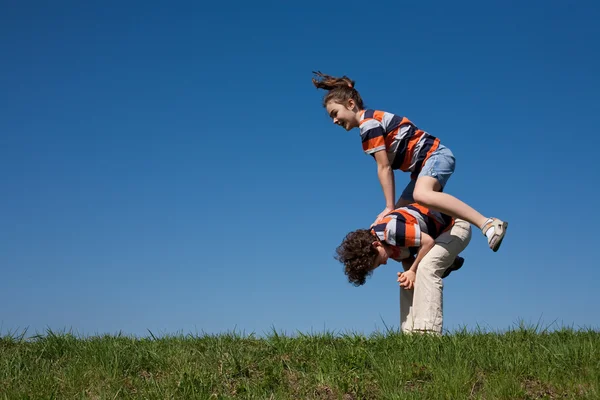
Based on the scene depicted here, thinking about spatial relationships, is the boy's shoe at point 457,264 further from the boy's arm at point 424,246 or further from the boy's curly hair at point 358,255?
the boy's curly hair at point 358,255

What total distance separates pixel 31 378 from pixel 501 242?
490 centimetres

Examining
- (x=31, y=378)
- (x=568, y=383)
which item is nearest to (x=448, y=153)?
(x=568, y=383)

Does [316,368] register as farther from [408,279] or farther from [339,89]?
[339,89]

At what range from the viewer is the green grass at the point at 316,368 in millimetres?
5246

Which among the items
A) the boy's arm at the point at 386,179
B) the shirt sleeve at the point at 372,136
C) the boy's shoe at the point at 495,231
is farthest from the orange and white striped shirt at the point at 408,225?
the shirt sleeve at the point at 372,136

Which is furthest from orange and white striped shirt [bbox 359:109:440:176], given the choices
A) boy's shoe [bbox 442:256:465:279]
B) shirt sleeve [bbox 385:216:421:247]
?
boy's shoe [bbox 442:256:465:279]

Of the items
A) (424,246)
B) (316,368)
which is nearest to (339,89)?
(424,246)

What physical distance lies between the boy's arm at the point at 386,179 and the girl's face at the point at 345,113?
73 cm

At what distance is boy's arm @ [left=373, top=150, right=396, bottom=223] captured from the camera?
7369mm

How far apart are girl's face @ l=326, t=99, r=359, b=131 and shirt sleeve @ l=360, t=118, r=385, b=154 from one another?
15.4 inches

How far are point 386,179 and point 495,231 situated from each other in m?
1.35

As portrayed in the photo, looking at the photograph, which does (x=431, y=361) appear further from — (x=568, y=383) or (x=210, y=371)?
(x=210, y=371)

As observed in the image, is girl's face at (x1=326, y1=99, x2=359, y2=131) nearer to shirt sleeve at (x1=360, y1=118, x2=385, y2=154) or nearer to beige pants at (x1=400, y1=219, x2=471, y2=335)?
shirt sleeve at (x1=360, y1=118, x2=385, y2=154)

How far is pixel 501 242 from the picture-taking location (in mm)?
6828
